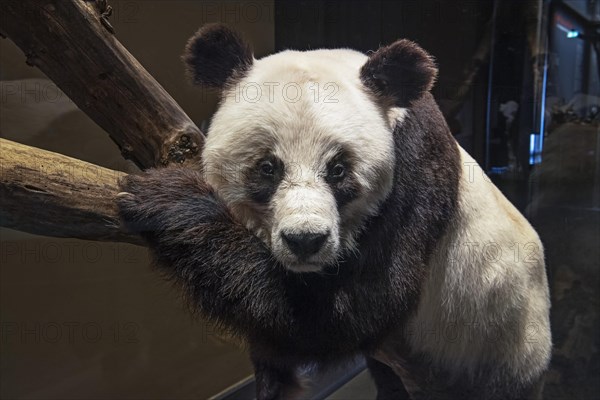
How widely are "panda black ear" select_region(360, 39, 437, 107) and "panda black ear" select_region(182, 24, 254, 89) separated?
0.24 metres

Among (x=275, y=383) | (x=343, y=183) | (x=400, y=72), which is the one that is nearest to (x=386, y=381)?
(x=275, y=383)

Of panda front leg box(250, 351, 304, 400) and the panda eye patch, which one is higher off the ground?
the panda eye patch

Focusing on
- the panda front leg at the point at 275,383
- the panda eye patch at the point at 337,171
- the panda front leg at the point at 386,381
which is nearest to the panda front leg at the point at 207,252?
the panda eye patch at the point at 337,171

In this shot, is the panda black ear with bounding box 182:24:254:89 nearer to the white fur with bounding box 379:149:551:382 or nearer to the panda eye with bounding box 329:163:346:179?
the panda eye with bounding box 329:163:346:179

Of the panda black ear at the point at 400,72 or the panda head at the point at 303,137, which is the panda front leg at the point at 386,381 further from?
the panda black ear at the point at 400,72

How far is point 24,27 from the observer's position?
97 centimetres

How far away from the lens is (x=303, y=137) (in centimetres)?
88

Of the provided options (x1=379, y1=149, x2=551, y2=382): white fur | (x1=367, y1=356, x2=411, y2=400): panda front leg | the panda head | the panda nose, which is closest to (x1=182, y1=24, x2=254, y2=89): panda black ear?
the panda head

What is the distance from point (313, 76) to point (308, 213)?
278 millimetres

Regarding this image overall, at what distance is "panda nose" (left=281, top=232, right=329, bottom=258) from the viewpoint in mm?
814

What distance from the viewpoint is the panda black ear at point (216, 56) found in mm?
930

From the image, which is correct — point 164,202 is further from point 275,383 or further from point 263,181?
point 275,383

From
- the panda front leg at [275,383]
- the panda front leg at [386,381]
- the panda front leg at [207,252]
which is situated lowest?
the panda front leg at [386,381]

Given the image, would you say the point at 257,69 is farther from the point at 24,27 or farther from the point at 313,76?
the point at 24,27
